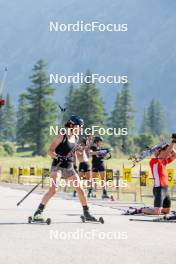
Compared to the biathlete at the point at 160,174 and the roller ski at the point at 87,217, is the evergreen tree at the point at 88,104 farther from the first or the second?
the roller ski at the point at 87,217

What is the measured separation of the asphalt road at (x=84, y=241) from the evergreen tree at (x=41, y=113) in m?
101

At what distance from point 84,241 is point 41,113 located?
350ft

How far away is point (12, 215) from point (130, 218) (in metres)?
2.30

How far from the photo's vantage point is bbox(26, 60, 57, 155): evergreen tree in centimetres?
11606

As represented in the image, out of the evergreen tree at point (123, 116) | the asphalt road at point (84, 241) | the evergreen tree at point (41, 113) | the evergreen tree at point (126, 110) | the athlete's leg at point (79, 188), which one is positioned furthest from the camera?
the evergreen tree at point (126, 110)

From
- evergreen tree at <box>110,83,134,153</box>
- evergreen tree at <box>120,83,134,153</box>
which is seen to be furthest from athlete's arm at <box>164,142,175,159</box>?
evergreen tree at <box>120,83,134,153</box>

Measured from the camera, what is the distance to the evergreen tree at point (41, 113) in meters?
116

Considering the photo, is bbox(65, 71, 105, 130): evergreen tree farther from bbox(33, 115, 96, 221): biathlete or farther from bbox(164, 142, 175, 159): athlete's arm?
bbox(33, 115, 96, 221): biathlete

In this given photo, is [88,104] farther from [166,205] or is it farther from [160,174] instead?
[160,174]

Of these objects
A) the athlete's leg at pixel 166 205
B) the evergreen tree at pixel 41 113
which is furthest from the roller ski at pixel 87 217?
the evergreen tree at pixel 41 113

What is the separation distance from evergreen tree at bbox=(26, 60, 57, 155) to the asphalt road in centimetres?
10141

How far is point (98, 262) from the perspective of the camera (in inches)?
324

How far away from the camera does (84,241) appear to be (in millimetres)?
10227

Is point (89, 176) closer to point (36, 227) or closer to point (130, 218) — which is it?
point (130, 218)
